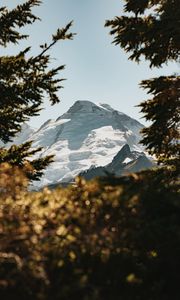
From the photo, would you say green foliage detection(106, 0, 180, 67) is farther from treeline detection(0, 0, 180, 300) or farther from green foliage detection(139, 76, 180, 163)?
treeline detection(0, 0, 180, 300)

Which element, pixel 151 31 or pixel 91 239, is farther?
pixel 151 31

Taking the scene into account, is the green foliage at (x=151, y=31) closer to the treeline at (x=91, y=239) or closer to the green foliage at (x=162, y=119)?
the green foliage at (x=162, y=119)

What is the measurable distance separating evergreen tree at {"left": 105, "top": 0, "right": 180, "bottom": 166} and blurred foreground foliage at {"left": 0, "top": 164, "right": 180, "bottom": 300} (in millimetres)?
6521

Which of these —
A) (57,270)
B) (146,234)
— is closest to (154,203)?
(146,234)

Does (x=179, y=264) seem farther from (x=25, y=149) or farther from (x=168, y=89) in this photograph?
(x=25, y=149)

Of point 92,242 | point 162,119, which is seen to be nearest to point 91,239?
point 92,242

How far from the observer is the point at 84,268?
580 cm

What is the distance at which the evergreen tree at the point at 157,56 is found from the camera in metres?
12.9

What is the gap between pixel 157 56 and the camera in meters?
14.1

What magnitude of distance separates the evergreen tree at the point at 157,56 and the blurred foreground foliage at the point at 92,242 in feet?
21.4

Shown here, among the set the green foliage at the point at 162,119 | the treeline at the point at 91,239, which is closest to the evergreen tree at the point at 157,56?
the green foliage at the point at 162,119

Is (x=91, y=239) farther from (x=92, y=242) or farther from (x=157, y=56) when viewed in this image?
(x=157, y=56)

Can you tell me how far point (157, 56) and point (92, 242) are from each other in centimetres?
1037

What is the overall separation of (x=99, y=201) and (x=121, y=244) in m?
0.66
